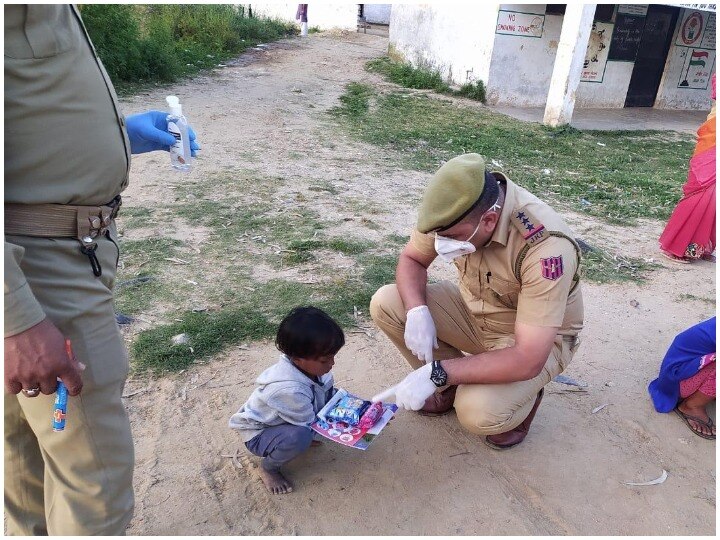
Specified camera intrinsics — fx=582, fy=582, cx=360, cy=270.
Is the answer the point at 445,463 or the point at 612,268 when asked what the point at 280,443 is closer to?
the point at 445,463

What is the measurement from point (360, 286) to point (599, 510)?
82.6 inches

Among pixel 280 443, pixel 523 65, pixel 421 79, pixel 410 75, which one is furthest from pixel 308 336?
pixel 410 75

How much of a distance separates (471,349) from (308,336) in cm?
99

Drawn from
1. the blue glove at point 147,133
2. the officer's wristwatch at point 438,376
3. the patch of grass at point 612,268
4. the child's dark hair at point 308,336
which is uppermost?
the blue glove at point 147,133

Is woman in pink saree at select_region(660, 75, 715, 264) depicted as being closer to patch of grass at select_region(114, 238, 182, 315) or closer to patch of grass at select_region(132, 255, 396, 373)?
patch of grass at select_region(132, 255, 396, 373)

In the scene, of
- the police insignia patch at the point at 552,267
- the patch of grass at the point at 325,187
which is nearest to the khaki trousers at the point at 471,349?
the police insignia patch at the point at 552,267

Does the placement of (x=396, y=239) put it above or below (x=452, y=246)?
below

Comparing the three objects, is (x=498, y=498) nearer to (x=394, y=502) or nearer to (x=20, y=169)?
(x=394, y=502)

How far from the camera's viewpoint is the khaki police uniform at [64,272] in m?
1.42

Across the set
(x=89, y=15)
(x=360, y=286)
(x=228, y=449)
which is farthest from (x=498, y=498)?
(x=89, y=15)

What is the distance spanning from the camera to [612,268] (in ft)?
15.5

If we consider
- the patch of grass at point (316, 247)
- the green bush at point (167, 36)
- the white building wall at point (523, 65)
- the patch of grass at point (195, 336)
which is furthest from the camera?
the white building wall at point (523, 65)

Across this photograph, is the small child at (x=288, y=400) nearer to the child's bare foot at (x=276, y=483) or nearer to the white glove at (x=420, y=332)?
the child's bare foot at (x=276, y=483)

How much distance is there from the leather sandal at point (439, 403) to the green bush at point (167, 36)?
893 centimetres
